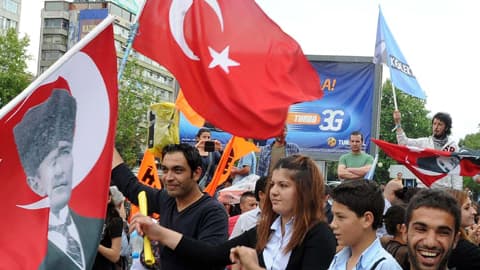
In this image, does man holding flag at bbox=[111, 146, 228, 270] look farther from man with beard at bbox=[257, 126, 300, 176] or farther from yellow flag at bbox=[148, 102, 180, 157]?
man with beard at bbox=[257, 126, 300, 176]

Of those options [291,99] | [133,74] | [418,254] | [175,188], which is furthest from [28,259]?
[133,74]

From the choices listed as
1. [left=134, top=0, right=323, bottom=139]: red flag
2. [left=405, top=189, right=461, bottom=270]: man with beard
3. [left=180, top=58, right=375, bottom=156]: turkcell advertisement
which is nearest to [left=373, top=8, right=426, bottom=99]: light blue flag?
[left=134, top=0, right=323, bottom=139]: red flag

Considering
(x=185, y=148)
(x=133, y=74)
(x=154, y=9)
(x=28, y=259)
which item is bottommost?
(x=28, y=259)

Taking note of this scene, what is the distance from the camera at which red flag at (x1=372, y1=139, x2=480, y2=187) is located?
7.53m

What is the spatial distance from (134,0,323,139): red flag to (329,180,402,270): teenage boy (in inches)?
85.5

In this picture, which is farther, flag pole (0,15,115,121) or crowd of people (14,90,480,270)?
flag pole (0,15,115,121)

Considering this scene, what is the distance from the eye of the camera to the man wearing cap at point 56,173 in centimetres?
369

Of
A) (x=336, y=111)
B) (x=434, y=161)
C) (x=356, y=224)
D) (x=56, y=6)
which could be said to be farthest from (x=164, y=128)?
(x=56, y=6)

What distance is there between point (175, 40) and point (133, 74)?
5020cm

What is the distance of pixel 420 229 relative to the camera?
319 centimetres

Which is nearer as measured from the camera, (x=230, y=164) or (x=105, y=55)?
(x=105, y=55)

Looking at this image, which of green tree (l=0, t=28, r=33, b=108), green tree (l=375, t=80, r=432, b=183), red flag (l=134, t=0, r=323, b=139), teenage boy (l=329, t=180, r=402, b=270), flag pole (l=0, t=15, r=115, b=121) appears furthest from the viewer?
green tree (l=375, t=80, r=432, b=183)

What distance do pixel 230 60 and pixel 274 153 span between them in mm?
2624

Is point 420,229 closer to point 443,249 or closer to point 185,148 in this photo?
point 443,249
